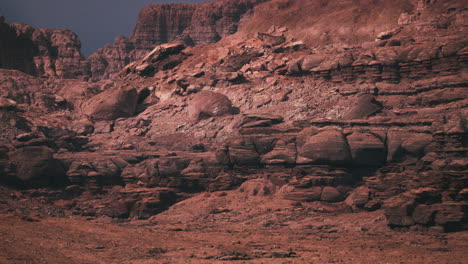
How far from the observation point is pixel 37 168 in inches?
Answer: 2549

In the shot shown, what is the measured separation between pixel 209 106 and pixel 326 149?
2283cm

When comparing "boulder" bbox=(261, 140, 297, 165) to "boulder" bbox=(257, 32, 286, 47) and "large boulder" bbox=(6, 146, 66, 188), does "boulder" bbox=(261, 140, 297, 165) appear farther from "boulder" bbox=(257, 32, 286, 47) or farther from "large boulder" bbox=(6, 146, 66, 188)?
"boulder" bbox=(257, 32, 286, 47)

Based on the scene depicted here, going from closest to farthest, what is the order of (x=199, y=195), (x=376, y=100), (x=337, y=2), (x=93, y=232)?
(x=93, y=232) → (x=199, y=195) → (x=376, y=100) → (x=337, y=2)

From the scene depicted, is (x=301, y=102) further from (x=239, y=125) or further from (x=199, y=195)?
(x=199, y=195)

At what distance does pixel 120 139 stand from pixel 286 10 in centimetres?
4108

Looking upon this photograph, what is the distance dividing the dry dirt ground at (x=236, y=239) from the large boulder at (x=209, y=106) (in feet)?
66.7

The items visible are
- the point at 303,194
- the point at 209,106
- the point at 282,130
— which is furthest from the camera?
the point at 209,106

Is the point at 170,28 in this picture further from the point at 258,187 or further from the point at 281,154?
the point at 258,187

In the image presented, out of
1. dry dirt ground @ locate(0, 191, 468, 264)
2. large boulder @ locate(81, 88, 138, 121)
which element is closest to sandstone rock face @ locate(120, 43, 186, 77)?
large boulder @ locate(81, 88, 138, 121)

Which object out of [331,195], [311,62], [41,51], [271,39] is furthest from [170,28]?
[331,195]

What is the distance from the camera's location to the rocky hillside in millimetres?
55938

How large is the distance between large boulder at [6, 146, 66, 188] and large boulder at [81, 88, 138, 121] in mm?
19411

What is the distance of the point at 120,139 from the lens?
77.4m

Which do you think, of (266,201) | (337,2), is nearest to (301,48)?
(337,2)
